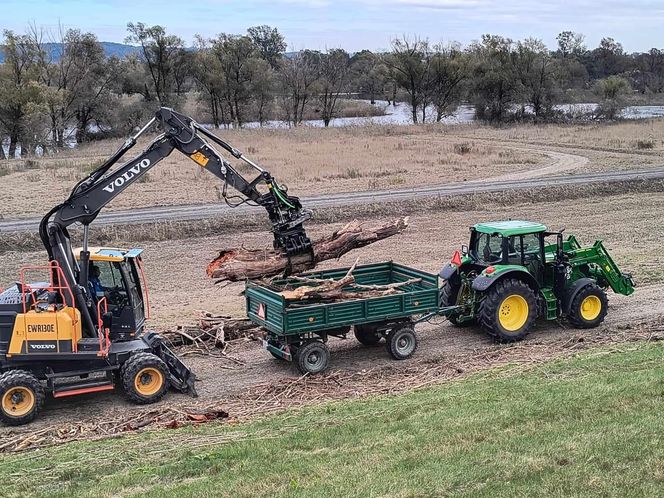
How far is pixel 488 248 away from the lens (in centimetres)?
1616

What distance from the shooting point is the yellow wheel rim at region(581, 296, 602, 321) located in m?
16.2

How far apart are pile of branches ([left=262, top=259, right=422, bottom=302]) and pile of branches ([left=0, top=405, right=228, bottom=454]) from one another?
9.05 ft

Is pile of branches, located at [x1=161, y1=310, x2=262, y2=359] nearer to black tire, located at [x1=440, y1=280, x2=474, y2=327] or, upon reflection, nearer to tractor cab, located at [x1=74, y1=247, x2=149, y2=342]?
tractor cab, located at [x1=74, y1=247, x2=149, y2=342]

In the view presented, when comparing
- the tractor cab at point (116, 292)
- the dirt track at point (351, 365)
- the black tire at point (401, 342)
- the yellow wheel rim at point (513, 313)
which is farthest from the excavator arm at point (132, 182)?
the yellow wheel rim at point (513, 313)

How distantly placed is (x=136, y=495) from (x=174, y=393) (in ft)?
17.4

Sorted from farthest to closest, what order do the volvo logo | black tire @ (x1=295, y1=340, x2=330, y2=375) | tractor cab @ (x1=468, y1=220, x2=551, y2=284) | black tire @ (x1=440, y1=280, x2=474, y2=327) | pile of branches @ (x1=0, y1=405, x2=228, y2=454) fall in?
black tire @ (x1=440, y1=280, x2=474, y2=327) < tractor cab @ (x1=468, y1=220, x2=551, y2=284) < black tire @ (x1=295, y1=340, x2=330, y2=375) < the volvo logo < pile of branches @ (x1=0, y1=405, x2=228, y2=454)

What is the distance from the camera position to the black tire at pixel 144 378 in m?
12.6

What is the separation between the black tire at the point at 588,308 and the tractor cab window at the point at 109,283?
29.8ft

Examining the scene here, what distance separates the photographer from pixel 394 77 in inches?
3834

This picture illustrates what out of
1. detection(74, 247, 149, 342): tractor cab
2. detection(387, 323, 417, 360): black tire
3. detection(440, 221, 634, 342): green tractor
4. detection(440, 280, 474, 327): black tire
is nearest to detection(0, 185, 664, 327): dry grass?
detection(74, 247, 149, 342): tractor cab

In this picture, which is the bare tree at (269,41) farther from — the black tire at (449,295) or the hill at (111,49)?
the black tire at (449,295)

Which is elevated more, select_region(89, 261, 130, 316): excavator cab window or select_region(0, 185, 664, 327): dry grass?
select_region(89, 261, 130, 316): excavator cab window

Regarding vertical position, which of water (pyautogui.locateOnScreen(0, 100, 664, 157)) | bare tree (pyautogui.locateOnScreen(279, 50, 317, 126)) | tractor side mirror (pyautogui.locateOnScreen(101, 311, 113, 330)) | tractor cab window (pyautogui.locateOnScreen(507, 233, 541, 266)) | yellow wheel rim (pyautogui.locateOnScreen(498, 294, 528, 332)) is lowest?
yellow wheel rim (pyautogui.locateOnScreen(498, 294, 528, 332))

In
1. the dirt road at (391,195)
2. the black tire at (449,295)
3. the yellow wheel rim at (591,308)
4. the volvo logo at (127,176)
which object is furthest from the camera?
the dirt road at (391,195)
